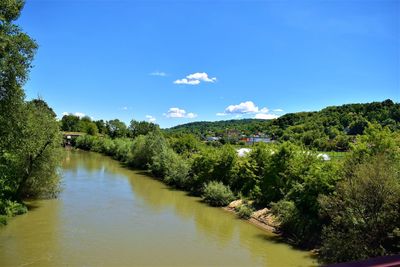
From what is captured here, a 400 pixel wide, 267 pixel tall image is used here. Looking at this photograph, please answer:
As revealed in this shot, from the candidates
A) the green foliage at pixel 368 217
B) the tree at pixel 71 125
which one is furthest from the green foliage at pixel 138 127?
the green foliage at pixel 368 217

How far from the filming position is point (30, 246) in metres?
18.1

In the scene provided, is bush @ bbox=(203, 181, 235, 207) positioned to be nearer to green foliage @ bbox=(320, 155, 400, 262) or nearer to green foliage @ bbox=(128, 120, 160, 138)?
green foliage @ bbox=(320, 155, 400, 262)

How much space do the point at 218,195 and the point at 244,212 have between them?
4.24m

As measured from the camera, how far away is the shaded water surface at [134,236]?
17.0 m

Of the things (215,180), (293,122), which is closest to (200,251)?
(215,180)

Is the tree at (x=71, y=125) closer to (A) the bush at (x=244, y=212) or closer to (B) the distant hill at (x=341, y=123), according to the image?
(B) the distant hill at (x=341, y=123)

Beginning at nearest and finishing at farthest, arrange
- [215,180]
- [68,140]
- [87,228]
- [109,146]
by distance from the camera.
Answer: [87,228], [215,180], [109,146], [68,140]

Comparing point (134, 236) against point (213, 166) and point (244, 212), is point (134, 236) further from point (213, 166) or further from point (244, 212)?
point (213, 166)

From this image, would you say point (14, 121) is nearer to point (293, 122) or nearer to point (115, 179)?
point (115, 179)

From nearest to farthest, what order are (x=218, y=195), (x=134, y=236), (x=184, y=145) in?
(x=134, y=236)
(x=218, y=195)
(x=184, y=145)

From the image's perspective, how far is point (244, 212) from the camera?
83.7 ft

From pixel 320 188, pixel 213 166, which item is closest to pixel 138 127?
pixel 213 166

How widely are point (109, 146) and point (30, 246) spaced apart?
2331 inches

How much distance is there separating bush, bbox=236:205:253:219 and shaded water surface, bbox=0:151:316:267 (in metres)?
0.88
